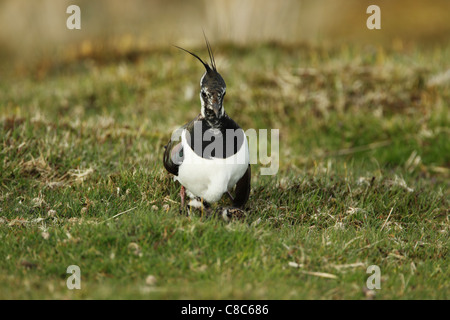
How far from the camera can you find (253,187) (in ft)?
16.5

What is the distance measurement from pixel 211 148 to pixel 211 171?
0.53 feet

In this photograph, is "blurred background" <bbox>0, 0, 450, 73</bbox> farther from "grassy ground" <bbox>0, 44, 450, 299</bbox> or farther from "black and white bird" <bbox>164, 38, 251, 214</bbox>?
"black and white bird" <bbox>164, 38, 251, 214</bbox>

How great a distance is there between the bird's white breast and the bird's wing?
0.28 ft

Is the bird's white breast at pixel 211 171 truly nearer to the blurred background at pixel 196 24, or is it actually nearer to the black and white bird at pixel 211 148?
the black and white bird at pixel 211 148

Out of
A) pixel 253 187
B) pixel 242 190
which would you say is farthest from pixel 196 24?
pixel 242 190

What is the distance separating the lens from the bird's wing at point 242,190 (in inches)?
170

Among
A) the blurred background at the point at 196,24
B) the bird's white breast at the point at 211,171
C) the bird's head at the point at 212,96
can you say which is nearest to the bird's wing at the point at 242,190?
the bird's white breast at the point at 211,171

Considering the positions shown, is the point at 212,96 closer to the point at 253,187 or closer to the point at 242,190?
the point at 242,190

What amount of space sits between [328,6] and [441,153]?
486 inches

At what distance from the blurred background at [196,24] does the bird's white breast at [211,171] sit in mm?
5772

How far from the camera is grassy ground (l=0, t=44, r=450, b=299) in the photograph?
3.56m

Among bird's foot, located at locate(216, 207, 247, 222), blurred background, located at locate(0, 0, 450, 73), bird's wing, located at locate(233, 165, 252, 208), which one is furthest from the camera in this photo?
blurred background, located at locate(0, 0, 450, 73)

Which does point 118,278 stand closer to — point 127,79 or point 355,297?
point 355,297

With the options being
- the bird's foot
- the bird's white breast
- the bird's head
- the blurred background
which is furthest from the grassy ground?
the blurred background
